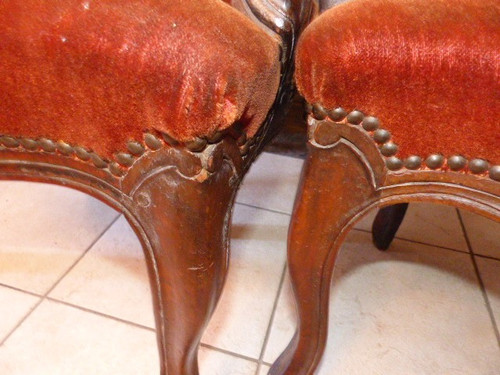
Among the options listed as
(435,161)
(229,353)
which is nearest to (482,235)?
(229,353)

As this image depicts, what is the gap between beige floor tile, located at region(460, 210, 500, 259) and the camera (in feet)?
3.37

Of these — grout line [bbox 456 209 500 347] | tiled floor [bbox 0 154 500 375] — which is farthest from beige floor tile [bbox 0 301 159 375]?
grout line [bbox 456 209 500 347]

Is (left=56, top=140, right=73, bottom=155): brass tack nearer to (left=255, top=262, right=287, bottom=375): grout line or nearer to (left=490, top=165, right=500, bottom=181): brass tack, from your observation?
(left=490, top=165, right=500, bottom=181): brass tack

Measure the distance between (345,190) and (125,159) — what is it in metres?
0.20

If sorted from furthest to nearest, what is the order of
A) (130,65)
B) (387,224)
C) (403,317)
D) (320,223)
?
(387,224) < (403,317) < (320,223) < (130,65)

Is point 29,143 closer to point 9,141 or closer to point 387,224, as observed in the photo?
point 9,141

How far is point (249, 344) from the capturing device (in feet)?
2.50

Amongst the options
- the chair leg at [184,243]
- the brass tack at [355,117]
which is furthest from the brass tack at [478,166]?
the chair leg at [184,243]

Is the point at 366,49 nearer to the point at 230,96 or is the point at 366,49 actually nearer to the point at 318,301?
the point at 230,96

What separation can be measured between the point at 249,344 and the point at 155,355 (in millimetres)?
161

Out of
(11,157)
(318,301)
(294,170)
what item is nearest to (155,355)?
(318,301)

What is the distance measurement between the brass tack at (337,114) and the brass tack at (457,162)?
101 millimetres

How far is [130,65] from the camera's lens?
1.04 ft

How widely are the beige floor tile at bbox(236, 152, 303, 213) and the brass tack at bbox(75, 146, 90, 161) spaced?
0.69 metres
